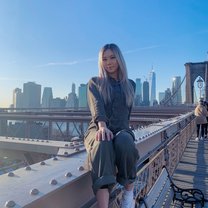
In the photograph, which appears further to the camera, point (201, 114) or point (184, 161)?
point (201, 114)

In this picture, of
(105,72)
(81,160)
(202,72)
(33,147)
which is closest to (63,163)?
(81,160)

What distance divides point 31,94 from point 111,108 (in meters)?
82.0

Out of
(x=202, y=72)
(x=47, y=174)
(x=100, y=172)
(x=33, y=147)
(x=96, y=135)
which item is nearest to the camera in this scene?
(x=47, y=174)

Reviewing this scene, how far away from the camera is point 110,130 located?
203cm

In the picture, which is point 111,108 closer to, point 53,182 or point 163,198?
point 53,182

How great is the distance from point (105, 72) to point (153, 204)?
1.52 meters

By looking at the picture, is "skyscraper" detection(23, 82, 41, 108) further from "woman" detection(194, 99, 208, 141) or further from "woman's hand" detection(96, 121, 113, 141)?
"woman's hand" detection(96, 121, 113, 141)

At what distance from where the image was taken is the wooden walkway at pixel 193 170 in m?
5.13

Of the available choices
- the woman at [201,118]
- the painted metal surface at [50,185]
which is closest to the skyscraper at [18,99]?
the woman at [201,118]

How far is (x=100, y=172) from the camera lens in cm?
174

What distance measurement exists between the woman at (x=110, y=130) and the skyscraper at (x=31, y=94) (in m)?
79.5

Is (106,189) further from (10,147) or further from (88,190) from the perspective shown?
(10,147)

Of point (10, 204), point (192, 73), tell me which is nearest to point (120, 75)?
point (10, 204)

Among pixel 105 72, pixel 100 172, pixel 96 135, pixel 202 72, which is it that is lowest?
pixel 100 172
